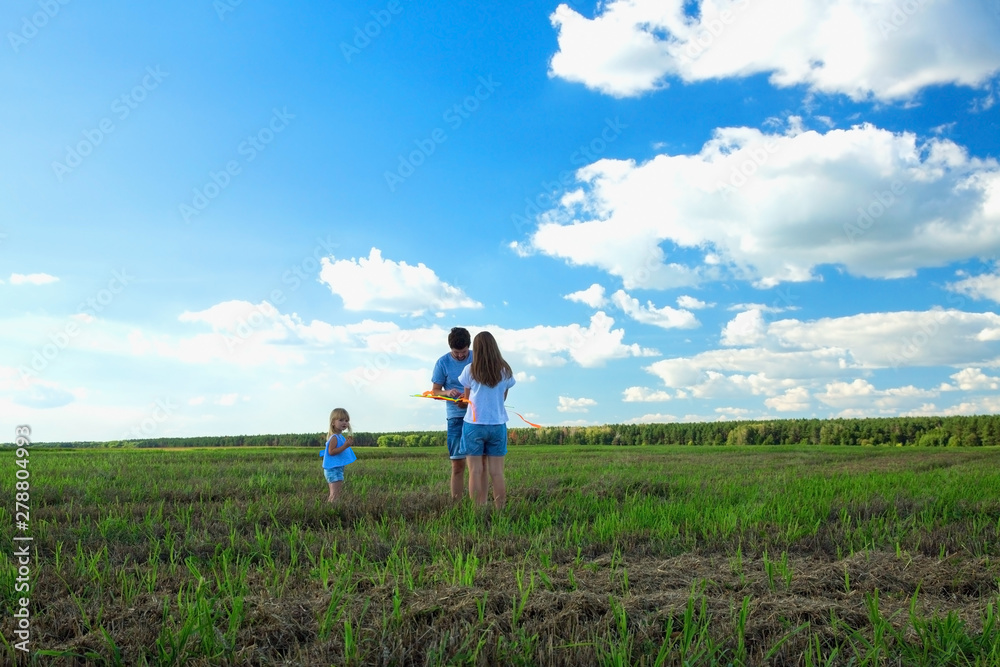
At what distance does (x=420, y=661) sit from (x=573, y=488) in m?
6.44

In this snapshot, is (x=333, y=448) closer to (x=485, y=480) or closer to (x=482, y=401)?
(x=485, y=480)

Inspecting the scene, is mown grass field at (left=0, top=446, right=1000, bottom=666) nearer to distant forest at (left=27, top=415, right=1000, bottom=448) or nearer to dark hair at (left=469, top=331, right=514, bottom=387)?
dark hair at (left=469, top=331, right=514, bottom=387)

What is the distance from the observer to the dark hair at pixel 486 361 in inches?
273


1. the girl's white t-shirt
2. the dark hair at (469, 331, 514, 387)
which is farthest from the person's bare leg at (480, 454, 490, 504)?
the dark hair at (469, 331, 514, 387)

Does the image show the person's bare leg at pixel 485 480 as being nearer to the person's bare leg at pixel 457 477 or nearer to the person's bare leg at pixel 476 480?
the person's bare leg at pixel 476 480

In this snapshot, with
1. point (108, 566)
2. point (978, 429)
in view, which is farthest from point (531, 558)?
point (978, 429)

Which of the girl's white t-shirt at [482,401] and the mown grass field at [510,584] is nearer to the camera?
the mown grass field at [510,584]

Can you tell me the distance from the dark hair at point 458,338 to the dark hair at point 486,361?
29.1 inches

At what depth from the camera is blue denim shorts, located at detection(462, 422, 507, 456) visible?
698cm

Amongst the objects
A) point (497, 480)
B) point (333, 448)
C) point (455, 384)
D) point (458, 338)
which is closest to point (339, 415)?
point (333, 448)

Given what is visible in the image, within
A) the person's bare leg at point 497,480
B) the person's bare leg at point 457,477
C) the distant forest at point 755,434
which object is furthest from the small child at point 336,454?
the distant forest at point 755,434

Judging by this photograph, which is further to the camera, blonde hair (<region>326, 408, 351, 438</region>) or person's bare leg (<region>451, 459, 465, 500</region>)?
blonde hair (<region>326, 408, 351, 438</region>)

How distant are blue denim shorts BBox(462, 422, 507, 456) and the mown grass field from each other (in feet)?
2.12

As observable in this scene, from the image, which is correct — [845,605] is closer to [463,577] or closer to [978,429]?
[463,577]
